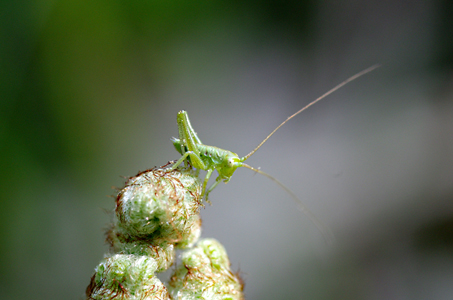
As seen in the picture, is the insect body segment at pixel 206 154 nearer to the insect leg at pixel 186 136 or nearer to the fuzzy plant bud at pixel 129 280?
the insect leg at pixel 186 136

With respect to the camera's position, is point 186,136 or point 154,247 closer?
point 154,247

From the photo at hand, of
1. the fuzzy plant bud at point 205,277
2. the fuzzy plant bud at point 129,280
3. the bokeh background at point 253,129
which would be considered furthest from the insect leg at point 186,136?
the bokeh background at point 253,129

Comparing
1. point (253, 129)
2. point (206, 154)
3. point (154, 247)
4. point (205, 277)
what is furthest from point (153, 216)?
point (253, 129)

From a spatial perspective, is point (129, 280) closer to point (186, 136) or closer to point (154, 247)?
point (154, 247)

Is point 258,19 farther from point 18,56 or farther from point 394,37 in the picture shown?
point 18,56

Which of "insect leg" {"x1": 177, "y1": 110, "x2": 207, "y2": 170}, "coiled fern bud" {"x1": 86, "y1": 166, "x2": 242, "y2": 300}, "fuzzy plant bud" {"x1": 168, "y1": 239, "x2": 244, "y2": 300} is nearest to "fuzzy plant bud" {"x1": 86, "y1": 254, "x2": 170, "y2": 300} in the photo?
"coiled fern bud" {"x1": 86, "y1": 166, "x2": 242, "y2": 300}

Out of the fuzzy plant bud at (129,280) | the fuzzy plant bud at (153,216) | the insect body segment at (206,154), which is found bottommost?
the fuzzy plant bud at (129,280)
